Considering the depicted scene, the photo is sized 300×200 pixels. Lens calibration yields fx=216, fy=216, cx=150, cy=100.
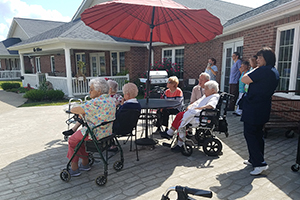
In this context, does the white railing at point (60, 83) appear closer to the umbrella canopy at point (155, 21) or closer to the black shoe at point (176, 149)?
the umbrella canopy at point (155, 21)

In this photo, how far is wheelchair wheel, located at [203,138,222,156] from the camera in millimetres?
3775

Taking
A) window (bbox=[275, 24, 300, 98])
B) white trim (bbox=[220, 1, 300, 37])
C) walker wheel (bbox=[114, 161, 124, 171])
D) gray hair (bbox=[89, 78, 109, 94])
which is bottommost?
walker wheel (bbox=[114, 161, 124, 171])

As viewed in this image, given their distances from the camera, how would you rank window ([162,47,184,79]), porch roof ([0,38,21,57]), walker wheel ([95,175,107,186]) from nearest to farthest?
1. walker wheel ([95,175,107,186])
2. window ([162,47,184,79])
3. porch roof ([0,38,21,57])

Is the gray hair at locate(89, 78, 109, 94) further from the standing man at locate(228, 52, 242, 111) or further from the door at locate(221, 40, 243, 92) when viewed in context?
the door at locate(221, 40, 243, 92)

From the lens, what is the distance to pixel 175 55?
11.7 metres

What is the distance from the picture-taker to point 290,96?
5.41 metres

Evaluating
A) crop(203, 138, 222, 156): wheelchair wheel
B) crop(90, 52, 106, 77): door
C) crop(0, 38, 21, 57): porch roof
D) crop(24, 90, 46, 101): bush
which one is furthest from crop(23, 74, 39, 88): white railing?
crop(203, 138, 222, 156): wheelchair wheel

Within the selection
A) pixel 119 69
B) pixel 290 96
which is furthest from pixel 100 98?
pixel 119 69

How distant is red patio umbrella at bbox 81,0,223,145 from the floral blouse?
118cm

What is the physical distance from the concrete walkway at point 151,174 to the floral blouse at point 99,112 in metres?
0.71

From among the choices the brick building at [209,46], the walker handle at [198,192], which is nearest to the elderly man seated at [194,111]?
the walker handle at [198,192]

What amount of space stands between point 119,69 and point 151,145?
10.2 meters

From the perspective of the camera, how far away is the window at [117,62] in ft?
43.9

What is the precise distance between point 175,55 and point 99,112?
9.30 meters
